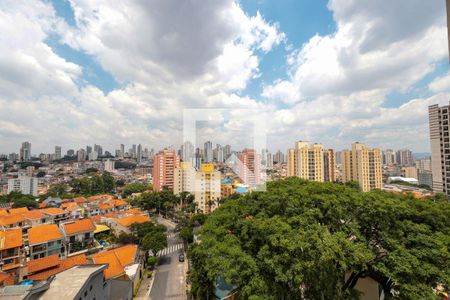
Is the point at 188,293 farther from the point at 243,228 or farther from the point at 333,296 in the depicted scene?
the point at 333,296

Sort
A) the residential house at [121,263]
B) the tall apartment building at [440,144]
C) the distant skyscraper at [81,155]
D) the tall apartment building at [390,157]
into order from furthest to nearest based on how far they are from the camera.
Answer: the distant skyscraper at [81,155] → the tall apartment building at [390,157] → the tall apartment building at [440,144] → the residential house at [121,263]

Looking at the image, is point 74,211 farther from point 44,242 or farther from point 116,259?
point 116,259

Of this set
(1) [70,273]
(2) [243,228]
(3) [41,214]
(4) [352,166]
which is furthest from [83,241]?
(4) [352,166]

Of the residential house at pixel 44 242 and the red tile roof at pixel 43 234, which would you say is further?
the red tile roof at pixel 43 234

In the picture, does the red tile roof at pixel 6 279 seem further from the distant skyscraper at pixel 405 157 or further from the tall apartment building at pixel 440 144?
the distant skyscraper at pixel 405 157

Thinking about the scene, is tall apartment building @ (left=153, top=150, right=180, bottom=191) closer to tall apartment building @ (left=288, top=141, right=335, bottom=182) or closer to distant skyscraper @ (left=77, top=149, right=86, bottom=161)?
tall apartment building @ (left=288, top=141, right=335, bottom=182)

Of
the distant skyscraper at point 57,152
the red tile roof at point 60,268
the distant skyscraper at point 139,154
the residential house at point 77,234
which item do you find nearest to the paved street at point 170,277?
the red tile roof at point 60,268

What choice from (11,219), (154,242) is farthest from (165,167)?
(154,242)
